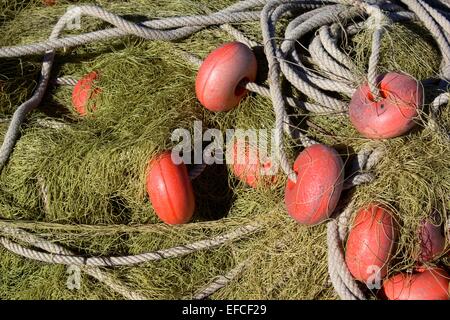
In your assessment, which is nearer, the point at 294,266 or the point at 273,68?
the point at 294,266

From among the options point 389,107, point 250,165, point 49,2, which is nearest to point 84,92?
point 49,2

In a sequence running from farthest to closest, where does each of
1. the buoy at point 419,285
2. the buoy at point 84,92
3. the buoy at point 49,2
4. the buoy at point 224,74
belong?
the buoy at point 49,2 → the buoy at point 84,92 → the buoy at point 224,74 → the buoy at point 419,285

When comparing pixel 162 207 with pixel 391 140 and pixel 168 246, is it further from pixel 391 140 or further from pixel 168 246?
pixel 391 140

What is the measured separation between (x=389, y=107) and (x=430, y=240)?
54 cm

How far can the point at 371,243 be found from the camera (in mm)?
2299

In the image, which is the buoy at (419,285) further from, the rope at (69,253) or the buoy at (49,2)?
the buoy at (49,2)

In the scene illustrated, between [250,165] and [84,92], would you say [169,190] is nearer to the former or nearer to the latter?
[250,165]

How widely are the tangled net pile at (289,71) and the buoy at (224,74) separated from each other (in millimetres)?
98

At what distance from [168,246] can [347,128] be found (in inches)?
36.9

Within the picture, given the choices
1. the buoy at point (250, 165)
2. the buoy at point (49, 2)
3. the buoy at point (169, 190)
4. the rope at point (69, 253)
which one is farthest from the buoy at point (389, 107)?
the buoy at point (49, 2)

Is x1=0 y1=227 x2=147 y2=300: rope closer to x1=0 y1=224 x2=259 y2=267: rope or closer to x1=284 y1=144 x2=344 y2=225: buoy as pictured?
x1=0 y1=224 x2=259 y2=267: rope

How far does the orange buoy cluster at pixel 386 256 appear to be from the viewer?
230 centimetres

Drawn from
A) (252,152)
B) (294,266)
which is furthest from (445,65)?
(294,266)

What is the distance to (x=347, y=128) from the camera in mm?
2652
